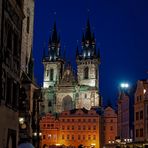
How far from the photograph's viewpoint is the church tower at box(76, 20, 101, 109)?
11844 cm

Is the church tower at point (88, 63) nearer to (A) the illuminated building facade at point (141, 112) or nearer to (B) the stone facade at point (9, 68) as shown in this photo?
(A) the illuminated building facade at point (141, 112)

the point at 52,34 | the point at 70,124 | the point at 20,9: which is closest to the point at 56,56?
the point at 52,34

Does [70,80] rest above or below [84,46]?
below

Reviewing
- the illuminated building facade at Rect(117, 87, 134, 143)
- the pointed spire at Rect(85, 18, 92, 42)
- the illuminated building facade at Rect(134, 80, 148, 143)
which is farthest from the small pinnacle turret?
the illuminated building facade at Rect(134, 80, 148, 143)

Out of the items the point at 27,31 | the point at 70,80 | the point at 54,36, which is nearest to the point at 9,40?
the point at 27,31

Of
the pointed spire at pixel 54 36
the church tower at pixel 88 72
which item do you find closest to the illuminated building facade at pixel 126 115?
the church tower at pixel 88 72

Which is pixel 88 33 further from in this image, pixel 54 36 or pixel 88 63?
pixel 88 63

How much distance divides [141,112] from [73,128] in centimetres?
6193

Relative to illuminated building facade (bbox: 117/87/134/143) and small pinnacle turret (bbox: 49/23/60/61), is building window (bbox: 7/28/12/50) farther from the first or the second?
small pinnacle turret (bbox: 49/23/60/61)

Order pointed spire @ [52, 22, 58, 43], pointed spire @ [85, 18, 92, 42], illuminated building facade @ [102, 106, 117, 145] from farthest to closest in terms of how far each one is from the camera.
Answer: pointed spire @ [52, 22, 58, 43] → pointed spire @ [85, 18, 92, 42] → illuminated building facade @ [102, 106, 117, 145]

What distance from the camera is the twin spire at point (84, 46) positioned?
126812mm

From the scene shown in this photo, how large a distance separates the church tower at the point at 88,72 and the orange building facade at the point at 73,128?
6.33 meters

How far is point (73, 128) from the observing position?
113188mm

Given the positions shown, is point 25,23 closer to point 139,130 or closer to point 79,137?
point 139,130
